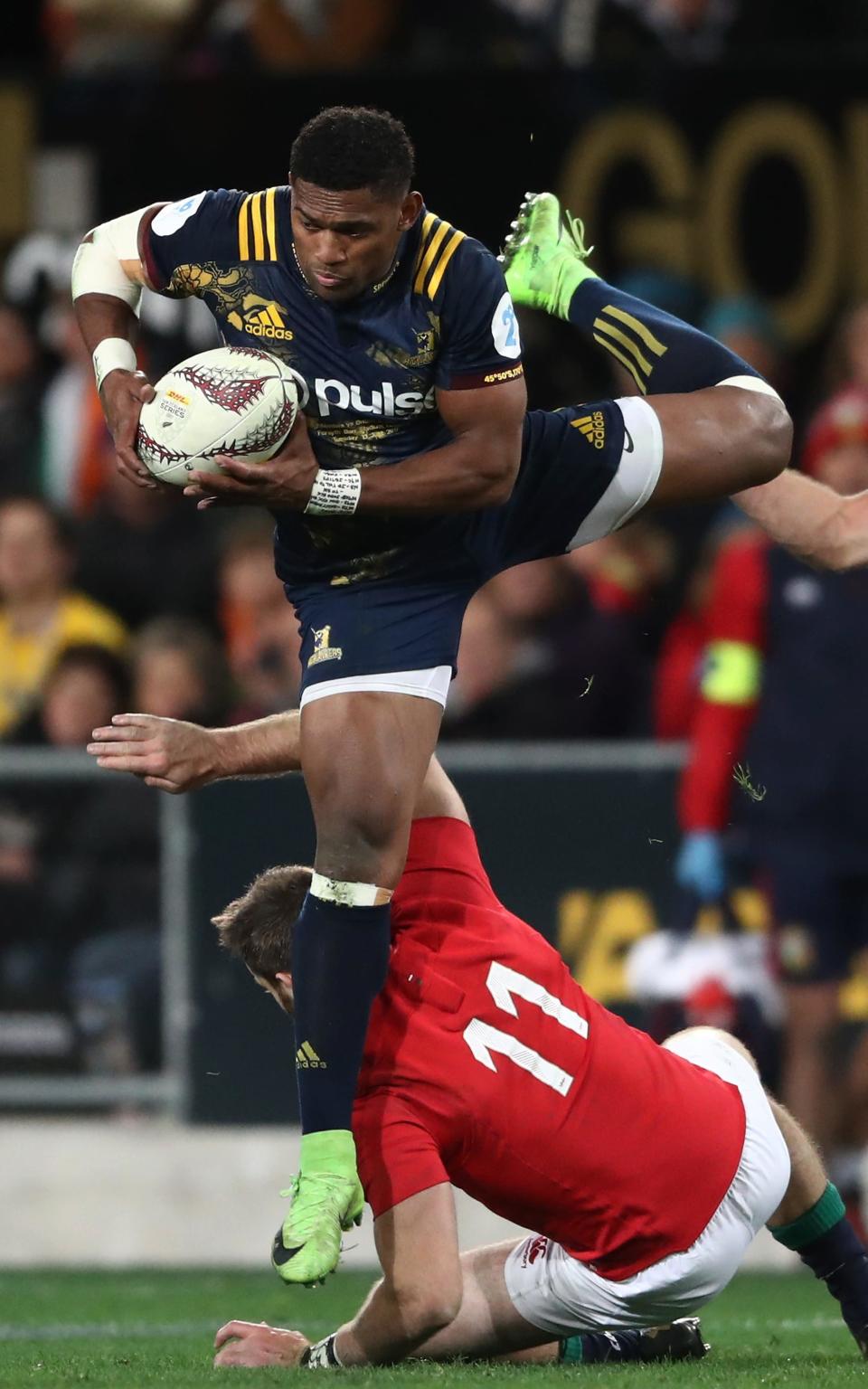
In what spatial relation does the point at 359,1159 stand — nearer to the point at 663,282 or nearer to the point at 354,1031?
the point at 354,1031

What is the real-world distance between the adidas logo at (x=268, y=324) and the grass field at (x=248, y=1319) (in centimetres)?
226

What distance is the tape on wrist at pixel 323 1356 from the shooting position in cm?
516

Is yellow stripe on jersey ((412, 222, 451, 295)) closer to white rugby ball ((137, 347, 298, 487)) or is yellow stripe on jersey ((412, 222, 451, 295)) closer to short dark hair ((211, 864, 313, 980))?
white rugby ball ((137, 347, 298, 487))

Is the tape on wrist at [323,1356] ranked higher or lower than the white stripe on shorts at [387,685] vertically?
lower

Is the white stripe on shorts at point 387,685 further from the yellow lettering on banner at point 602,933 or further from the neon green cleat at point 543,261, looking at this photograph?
the yellow lettering on banner at point 602,933

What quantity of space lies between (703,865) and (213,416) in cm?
385

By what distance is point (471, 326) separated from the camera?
5375mm

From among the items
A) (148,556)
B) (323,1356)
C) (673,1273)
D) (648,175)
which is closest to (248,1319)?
(323,1356)

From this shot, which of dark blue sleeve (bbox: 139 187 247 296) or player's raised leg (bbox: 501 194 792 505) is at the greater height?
dark blue sleeve (bbox: 139 187 247 296)

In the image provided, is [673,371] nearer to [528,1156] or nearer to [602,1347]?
[528,1156]

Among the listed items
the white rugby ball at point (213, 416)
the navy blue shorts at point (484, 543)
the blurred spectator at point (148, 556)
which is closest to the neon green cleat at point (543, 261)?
the navy blue shorts at point (484, 543)

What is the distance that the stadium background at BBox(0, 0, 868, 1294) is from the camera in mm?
8672

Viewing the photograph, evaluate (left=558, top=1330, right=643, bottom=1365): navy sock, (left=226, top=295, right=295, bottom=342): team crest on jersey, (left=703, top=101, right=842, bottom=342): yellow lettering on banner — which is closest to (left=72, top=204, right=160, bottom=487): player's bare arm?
(left=226, top=295, right=295, bottom=342): team crest on jersey

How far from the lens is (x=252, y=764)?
5.87 meters
